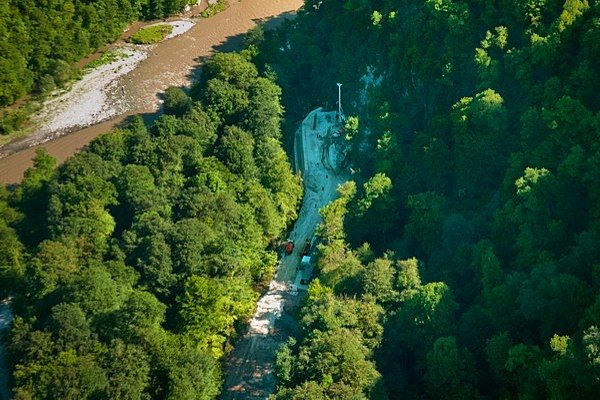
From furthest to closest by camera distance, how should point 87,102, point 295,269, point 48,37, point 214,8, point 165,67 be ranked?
1. point 214,8
2. point 165,67
3. point 48,37
4. point 87,102
5. point 295,269

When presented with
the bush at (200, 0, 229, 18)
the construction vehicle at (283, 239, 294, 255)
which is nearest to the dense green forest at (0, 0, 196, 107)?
the bush at (200, 0, 229, 18)

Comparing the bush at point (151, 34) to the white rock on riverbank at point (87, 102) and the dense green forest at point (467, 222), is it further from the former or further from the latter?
the dense green forest at point (467, 222)

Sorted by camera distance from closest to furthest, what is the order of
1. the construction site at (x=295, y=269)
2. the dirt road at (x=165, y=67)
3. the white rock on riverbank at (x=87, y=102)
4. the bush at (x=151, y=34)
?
1. the construction site at (x=295, y=269)
2. the dirt road at (x=165, y=67)
3. the white rock on riverbank at (x=87, y=102)
4. the bush at (x=151, y=34)

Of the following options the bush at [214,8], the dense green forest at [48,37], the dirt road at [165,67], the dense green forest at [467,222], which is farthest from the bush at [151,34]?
the dense green forest at [467,222]

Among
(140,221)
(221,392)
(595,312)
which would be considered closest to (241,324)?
(221,392)

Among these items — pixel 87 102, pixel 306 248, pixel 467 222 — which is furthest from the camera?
pixel 87 102

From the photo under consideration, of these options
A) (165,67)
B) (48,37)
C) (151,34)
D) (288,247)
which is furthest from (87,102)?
(288,247)

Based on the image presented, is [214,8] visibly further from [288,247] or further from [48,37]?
[288,247]

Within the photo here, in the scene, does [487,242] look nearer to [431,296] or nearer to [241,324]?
[431,296]
